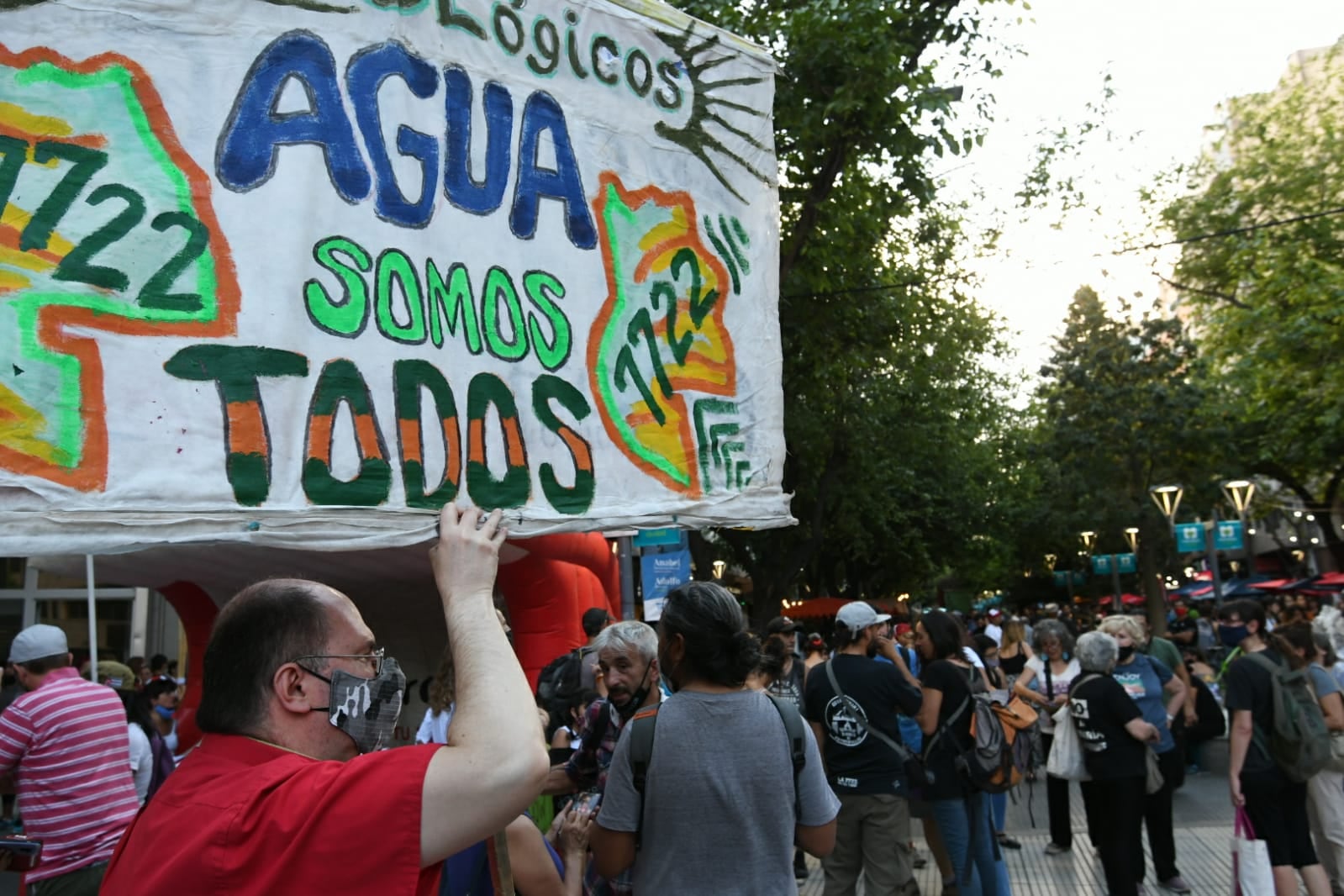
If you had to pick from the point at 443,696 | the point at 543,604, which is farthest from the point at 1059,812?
the point at 443,696

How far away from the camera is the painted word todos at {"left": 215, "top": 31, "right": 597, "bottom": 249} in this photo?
9.18 feet

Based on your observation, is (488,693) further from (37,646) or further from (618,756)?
(37,646)

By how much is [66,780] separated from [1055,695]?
724 centimetres

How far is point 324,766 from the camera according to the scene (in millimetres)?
1938

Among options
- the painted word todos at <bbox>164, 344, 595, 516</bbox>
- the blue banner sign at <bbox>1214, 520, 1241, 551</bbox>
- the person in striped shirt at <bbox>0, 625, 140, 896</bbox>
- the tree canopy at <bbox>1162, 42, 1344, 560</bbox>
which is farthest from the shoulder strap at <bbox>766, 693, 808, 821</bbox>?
the blue banner sign at <bbox>1214, 520, 1241, 551</bbox>

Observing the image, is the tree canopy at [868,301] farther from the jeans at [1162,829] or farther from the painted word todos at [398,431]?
the jeans at [1162,829]

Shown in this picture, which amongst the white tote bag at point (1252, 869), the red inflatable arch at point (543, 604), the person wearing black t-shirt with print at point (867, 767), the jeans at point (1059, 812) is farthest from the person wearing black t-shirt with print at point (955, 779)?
the jeans at point (1059, 812)

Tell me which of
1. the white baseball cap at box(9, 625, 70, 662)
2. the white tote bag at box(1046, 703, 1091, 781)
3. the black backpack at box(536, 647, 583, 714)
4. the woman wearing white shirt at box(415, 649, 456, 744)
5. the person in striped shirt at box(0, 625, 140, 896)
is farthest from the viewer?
the white tote bag at box(1046, 703, 1091, 781)

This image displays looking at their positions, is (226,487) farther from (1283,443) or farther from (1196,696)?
(1283,443)

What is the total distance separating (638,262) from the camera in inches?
139

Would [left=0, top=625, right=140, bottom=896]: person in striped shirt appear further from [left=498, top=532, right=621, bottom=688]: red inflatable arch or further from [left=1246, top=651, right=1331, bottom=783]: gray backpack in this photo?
[left=1246, top=651, right=1331, bottom=783]: gray backpack

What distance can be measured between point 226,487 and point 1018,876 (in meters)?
7.82

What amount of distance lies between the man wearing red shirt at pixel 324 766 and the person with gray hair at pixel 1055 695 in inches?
311

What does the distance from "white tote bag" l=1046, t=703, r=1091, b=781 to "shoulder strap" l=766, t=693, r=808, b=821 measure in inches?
155
